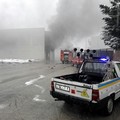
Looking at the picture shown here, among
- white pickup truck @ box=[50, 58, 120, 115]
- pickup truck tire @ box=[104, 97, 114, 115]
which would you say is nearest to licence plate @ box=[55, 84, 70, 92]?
white pickup truck @ box=[50, 58, 120, 115]

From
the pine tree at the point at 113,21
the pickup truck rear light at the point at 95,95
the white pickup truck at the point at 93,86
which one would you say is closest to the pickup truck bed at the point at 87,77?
the white pickup truck at the point at 93,86

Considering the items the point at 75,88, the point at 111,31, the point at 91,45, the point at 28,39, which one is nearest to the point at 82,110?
the point at 75,88

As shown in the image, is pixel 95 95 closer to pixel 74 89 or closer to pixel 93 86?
pixel 93 86

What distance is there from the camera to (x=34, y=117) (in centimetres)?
475

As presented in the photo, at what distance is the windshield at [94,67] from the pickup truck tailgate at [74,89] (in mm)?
1457

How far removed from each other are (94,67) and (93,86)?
1782 millimetres

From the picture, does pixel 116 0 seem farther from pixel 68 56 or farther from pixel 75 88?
pixel 75 88

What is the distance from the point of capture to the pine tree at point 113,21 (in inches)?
845

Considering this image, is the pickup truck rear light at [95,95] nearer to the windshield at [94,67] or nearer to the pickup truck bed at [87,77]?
the pickup truck bed at [87,77]

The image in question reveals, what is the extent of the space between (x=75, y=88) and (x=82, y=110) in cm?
86

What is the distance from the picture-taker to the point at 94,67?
6.20m

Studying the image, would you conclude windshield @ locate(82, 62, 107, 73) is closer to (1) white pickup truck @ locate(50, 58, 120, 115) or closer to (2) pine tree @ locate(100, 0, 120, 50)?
(1) white pickup truck @ locate(50, 58, 120, 115)

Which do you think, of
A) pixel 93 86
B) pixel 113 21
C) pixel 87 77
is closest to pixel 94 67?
pixel 87 77

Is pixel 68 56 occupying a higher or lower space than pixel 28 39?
lower
